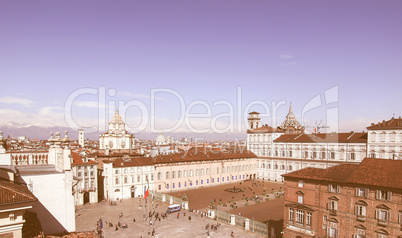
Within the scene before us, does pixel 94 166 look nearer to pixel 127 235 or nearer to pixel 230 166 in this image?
pixel 127 235

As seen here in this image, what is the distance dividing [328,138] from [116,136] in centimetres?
5579

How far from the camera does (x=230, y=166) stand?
78188 mm

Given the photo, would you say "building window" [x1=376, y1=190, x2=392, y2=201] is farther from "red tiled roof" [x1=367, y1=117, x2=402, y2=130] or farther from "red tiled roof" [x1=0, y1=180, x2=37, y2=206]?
"red tiled roof" [x1=367, y1=117, x2=402, y2=130]

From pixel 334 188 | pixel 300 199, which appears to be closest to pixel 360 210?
pixel 334 188

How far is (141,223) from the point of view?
42.1 metres

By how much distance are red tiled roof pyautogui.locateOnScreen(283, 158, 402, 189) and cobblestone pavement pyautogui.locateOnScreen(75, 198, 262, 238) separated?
12.4 metres

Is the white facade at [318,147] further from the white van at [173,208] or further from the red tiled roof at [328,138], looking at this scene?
the white van at [173,208]

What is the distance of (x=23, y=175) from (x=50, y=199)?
4.55ft

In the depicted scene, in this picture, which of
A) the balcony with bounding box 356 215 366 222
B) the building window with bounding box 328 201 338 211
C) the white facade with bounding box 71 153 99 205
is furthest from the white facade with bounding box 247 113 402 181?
the white facade with bounding box 71 153 99 205

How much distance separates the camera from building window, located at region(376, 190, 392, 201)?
A: 25625mm

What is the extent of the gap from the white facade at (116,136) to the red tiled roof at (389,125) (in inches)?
2409

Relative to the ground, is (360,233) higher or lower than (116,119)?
lower

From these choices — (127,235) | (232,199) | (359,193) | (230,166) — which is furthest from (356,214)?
(230,166)

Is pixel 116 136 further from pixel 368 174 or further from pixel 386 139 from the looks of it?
pixel 368 174
